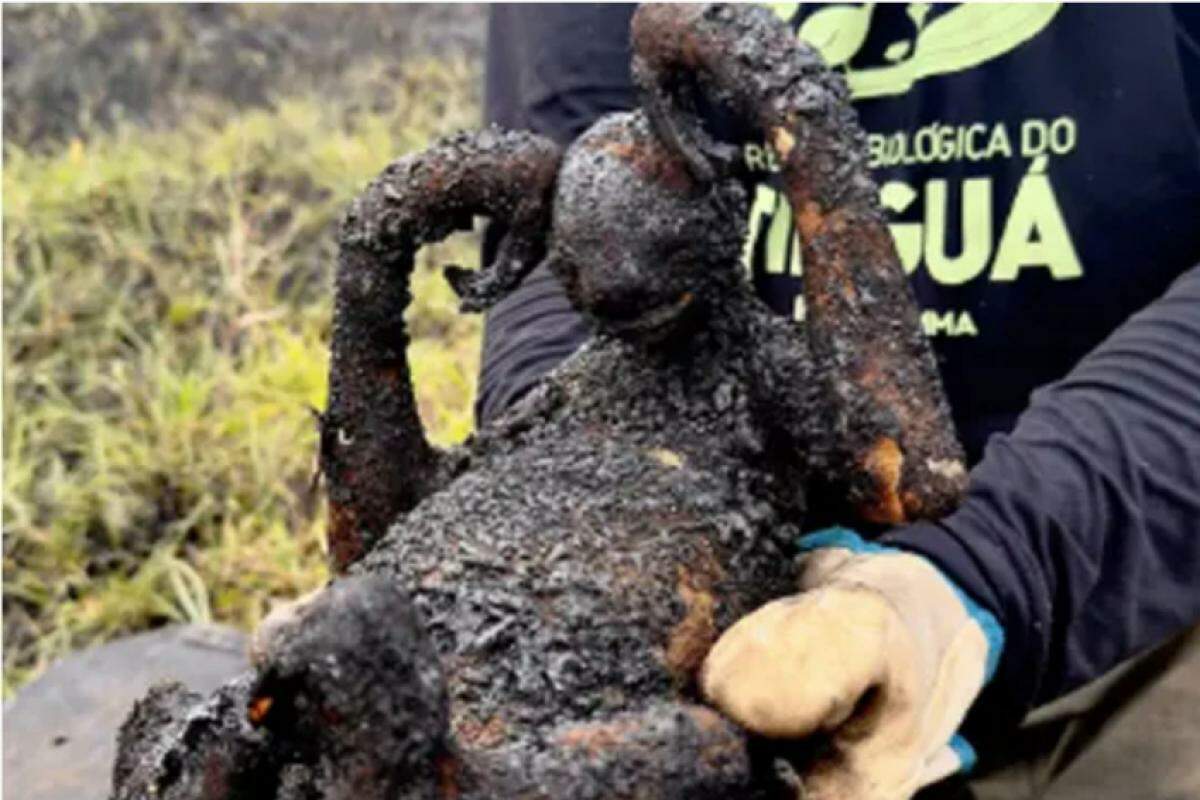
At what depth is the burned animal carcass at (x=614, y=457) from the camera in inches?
38.6

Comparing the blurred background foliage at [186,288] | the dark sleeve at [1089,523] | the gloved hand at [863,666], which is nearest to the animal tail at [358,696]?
the gloved hand at [863,666]

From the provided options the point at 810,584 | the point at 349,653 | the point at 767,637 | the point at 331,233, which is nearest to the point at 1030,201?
the point at 810,584

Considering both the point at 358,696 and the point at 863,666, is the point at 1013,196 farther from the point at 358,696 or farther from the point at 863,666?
the point at 358,696

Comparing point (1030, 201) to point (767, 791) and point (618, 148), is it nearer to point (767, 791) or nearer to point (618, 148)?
point (618, 148)

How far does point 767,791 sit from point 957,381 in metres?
0.76

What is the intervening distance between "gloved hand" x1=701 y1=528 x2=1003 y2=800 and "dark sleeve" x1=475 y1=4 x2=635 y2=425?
564mm

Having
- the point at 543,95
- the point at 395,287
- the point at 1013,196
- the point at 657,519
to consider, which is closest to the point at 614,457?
the point at 657,519

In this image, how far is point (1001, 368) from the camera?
5.61 ft

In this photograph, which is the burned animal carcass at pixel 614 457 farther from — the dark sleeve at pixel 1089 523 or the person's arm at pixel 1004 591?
the dark sleeve at pixel 1089 523

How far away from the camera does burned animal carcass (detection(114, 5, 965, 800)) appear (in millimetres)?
980

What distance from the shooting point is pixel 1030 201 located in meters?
1.64

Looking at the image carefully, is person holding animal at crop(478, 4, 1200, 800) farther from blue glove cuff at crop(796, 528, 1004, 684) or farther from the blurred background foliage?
the blurred background foliage

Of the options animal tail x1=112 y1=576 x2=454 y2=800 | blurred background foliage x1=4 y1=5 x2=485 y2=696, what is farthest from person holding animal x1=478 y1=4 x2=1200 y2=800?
blurred background foliage x1=4 y1=5 x2=485 y2=696

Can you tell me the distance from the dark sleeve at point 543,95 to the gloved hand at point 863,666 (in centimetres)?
56
